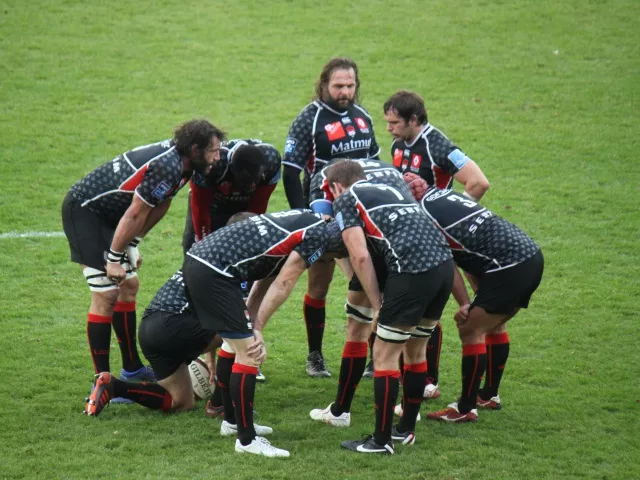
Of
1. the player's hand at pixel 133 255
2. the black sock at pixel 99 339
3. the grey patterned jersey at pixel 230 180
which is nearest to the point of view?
the black sock at pixel 99 339

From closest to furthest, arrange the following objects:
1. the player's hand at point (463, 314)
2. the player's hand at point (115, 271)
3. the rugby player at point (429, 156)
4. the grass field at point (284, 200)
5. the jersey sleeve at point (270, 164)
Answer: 1. the grass field at point (284, 200)
2. the player's hand at point (463, 314)
3. the player's hand at point (115, 271)
4. the rugby player at point (429, 156)
5. the jersey sleeve at point (270, 164)

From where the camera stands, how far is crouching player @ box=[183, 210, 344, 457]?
228 inches

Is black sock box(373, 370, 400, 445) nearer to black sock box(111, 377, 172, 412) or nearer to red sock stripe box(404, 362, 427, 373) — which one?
red sock stripe box(404, 362, 427, 373)

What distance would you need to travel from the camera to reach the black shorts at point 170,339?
252 inches

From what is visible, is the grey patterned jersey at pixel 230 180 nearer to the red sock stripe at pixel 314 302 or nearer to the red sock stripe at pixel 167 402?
the red sock stripe at pixel 314 302

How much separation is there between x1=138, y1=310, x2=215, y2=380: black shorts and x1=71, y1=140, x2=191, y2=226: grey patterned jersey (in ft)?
2.81

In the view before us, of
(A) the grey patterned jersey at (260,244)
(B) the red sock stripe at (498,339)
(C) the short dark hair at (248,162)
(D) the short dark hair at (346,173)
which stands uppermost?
(D) the short dark hair at (346,173)

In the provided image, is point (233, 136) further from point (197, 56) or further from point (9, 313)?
point (9, 313)

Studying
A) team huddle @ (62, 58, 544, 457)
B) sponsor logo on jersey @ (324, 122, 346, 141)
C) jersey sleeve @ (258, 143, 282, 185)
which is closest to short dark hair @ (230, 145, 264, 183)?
team huddle @ (62, 58, 544, 457)

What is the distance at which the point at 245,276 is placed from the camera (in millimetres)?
5891

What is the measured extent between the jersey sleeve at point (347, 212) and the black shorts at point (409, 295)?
0.42 meters

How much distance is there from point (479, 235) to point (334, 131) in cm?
194

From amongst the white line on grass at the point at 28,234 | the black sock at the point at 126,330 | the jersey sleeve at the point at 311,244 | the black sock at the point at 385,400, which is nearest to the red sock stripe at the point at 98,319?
the black sock at the point at 126,330

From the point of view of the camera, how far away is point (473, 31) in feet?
55.5
